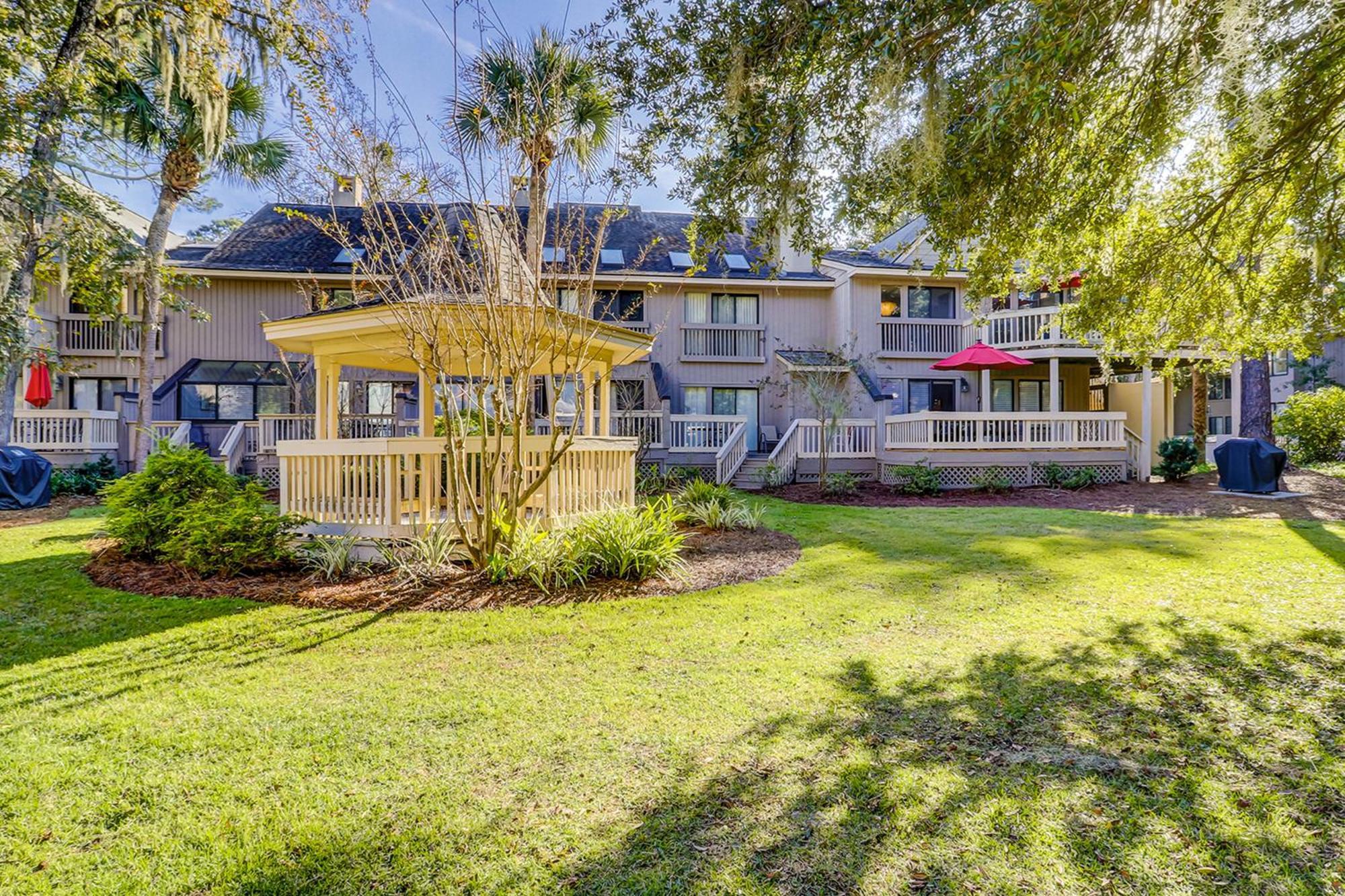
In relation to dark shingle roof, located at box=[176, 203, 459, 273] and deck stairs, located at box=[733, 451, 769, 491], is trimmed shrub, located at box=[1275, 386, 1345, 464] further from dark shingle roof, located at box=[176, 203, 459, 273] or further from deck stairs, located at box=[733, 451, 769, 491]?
dark shingle roof, located at box=[176, 203, 459, 273]

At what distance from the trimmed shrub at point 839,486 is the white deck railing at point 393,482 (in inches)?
290

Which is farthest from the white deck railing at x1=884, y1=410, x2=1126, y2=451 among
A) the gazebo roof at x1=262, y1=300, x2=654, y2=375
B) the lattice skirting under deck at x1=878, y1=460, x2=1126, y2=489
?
the gazebo roof at x1=262, y1=300, x2=654, y2=375

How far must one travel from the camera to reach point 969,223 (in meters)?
5.70

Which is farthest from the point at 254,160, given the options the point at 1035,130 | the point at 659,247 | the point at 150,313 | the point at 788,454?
the point at 1035,130

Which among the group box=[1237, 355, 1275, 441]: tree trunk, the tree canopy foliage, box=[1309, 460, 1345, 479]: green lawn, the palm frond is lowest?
box=[1309, 460, 1345, 479]: green lawn

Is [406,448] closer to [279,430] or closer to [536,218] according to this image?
[536,218]

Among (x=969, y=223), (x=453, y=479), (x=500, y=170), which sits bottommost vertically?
(x=453, y=479)

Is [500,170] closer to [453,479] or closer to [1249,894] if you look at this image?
[453,479]

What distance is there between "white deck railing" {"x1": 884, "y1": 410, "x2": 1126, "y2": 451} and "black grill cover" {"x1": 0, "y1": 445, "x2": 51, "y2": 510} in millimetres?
17992

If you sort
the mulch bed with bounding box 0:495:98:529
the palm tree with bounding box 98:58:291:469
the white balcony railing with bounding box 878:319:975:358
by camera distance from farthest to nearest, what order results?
the white balcony railing with bounding box 878:319:975:358, the palm tree with bounding box 98:58:291:469, the mulch bed with bounding box 0:495:98:529

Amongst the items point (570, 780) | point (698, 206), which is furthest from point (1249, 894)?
point (698, 206)

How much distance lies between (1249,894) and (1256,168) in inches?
267

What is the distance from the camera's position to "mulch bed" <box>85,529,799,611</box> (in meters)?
5.42

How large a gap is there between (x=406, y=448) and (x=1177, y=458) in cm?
1657
